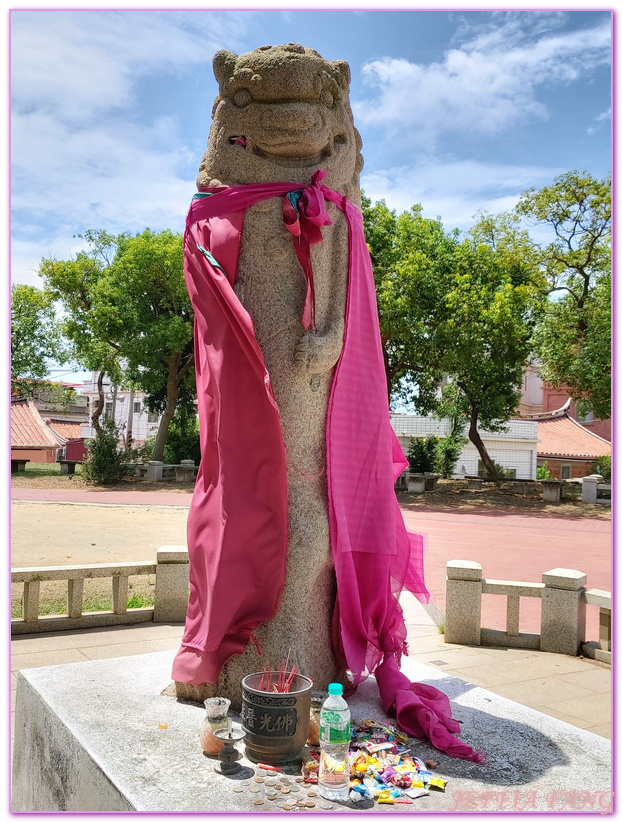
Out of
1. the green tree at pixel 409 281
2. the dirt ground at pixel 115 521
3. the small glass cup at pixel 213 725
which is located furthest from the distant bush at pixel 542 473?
the small glass cup at pixel 213 725

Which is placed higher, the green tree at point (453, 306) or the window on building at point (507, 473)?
the green tree at point (453, 306)

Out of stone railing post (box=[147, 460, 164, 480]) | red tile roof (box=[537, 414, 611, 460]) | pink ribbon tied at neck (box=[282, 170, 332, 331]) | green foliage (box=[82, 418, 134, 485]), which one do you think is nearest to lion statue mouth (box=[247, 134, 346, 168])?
pink ribbon tied at neck (box=[282, 170, 332, 331])

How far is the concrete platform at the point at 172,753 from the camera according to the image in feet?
8.73

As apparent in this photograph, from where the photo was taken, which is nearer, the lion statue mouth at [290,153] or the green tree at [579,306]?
the lion statue mouth at [290,153]

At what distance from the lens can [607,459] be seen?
22969mm

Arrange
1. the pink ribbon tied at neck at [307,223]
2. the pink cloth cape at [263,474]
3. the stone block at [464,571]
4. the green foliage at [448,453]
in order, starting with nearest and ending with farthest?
the pink cloth cape at [263,474]
the pink ribbon tied at neck at [307,223]
the stone block at [464,571]
the green foliage at [448,453]

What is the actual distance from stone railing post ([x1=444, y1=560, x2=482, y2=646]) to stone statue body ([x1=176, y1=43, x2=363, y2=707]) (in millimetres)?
3040

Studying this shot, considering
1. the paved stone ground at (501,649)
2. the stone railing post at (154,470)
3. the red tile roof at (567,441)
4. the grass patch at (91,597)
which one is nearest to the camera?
the paved stone ground at (501,649)

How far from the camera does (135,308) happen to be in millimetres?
21688

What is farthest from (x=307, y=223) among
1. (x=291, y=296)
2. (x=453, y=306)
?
(x=453, y=306)

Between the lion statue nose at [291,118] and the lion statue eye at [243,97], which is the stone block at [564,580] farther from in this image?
the lion statue eye at [243,97]

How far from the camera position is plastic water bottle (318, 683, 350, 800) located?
8.77ft

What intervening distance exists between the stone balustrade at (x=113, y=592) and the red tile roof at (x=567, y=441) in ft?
75.1

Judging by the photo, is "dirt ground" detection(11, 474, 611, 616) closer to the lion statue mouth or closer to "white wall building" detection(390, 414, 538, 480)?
"white wall building" detection(390, 414, 538, 480)
